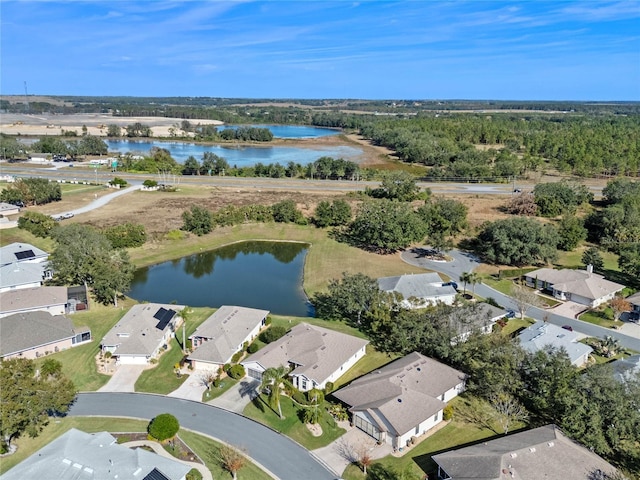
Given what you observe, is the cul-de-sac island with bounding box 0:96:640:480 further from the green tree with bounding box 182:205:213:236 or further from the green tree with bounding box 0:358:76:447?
the green tree with bounding box 182:205:213:236

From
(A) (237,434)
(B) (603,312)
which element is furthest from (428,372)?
(B) (603,312)

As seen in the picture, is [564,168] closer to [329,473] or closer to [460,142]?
[460,142]

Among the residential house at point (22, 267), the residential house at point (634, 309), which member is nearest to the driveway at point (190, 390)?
the residential house at point (22, 267)

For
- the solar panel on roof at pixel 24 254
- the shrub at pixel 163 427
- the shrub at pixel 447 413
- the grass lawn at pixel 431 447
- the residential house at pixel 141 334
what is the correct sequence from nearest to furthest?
the grass lawn at pixel 431 447 < the shrub at pixel 163 427 < the shrub at pixel 447 413 < the residential house at pixel 141 334 < the solar panel on roof at pixel 24 254

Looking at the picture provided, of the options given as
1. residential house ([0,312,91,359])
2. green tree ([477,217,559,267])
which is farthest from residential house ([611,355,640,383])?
residential house ([0,312,91,359])

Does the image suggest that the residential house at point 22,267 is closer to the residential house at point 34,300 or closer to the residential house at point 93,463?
the residential house at point 34,300
